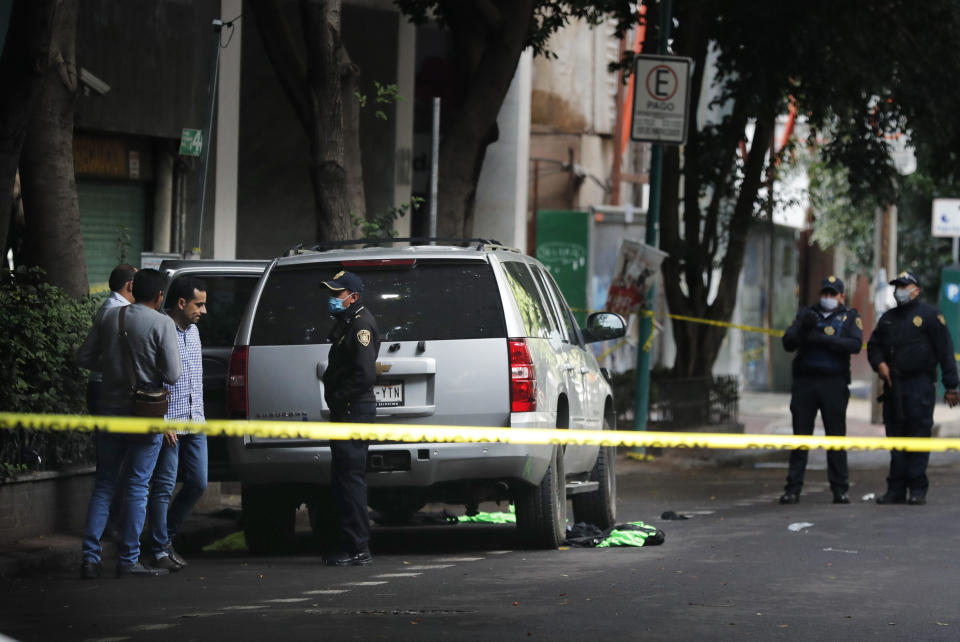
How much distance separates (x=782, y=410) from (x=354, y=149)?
15738mm

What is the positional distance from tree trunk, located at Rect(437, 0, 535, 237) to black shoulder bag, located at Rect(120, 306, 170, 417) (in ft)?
21.7

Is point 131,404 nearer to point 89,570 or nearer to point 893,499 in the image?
point 89,570

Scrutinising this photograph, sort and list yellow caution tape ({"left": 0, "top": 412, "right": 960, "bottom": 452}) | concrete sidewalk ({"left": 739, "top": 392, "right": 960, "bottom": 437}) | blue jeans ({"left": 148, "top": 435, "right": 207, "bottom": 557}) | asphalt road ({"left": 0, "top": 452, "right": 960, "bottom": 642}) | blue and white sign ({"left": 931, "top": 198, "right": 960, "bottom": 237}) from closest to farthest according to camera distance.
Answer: yellow caution tape ({"left": 0, "top": 412, "right": 960, "bottom": 452}) < asphalt road ({"left": 0, "top": 452, "right": 960, "bottom": 642}) < blue jeans ({"left": 148, "top": 435, "right": 207, "bottom": 557}) < concrete sidewalk ({"left": 739, "top": 392, "right": 960, "bottom": 437}) < blue and white sign ({"left": 931, "top": 198, "right": 960, "bottom": 237})

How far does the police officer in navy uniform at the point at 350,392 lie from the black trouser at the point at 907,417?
583cm

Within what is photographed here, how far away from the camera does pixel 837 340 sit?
14.1 m

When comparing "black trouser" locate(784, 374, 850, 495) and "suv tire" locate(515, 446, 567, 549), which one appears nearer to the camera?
"suv tire" locate(515, 446, 567, 549)

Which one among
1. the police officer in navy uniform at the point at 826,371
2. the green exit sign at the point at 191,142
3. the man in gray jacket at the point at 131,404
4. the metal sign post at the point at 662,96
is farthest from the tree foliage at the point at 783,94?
the man in gray jacket at the point at 131,404

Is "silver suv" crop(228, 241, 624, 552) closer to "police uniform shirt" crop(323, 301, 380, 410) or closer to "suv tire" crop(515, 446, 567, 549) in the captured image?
"suv tire" crop(515, 446, 567, 549)

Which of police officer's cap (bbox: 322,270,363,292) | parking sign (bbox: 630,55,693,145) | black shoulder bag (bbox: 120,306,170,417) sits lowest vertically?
black shoulder bag (bbox: 120,306,170,417)

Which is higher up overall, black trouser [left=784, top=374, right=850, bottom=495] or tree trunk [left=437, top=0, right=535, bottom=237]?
tree trunk [left=437, top=0, right=535, bottom=237]

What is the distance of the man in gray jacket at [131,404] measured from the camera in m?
9.62

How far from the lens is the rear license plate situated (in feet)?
33.0

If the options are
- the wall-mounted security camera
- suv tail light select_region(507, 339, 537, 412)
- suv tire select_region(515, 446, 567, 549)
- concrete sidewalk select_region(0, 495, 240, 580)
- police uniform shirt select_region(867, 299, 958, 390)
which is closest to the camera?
concrete sidewalk select_region(0, 495, 240, 580)

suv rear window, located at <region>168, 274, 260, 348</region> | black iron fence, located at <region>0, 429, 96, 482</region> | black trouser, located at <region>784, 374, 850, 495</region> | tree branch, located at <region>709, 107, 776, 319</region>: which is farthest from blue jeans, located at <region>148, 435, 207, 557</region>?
tree branch, located at <region>709, 107, 776, 319</region>
